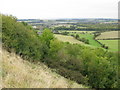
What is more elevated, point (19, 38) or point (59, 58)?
point (19, 38)

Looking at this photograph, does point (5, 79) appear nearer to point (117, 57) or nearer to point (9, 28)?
point (9, 28)

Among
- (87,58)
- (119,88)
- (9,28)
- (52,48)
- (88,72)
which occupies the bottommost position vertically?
(119,88)

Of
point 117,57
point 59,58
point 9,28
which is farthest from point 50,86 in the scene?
point 117,57

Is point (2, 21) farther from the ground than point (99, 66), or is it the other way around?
point (2, 21)

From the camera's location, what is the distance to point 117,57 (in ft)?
119

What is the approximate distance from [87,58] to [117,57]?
10.8 m

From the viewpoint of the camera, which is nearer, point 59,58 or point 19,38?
point 19,38

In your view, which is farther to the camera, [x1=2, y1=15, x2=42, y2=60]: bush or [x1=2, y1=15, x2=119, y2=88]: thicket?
[x1=2, y1=15, x2=119, y2=88]: thicket

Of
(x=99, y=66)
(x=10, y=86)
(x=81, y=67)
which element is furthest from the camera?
(x=99, y=66)

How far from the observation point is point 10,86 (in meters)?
5.00

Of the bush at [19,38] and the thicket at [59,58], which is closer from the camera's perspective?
the bush at [19,38]

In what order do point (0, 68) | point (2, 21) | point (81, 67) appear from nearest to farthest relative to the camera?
point (0, 68) < point (2, 21) < point (81, 67)

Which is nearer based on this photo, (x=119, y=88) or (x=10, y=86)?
(x=10, y=86)

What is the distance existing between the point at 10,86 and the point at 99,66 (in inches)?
913
